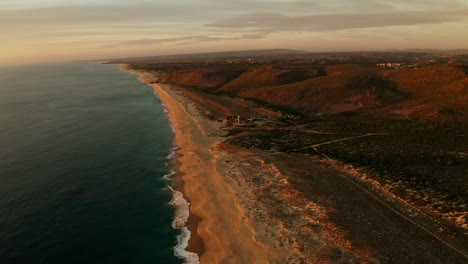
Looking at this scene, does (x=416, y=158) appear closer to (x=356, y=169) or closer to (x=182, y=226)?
(x=356, y=169)

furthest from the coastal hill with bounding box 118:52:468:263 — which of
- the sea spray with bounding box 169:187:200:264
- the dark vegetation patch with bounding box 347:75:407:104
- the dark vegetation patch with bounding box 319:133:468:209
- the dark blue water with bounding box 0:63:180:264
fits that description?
the dark blue water with bounding box 0:63:180:264

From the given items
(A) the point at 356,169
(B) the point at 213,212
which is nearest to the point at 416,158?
(A) the point at 356,169

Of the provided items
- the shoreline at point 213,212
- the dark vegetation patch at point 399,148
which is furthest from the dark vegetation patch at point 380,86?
the shoreline at point 213,212

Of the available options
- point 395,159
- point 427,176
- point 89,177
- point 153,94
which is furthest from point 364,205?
point 153,94

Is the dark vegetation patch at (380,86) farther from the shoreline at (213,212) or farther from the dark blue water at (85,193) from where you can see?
the dark blue water at (85,193)

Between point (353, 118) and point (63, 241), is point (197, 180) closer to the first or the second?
point (63, 241)
